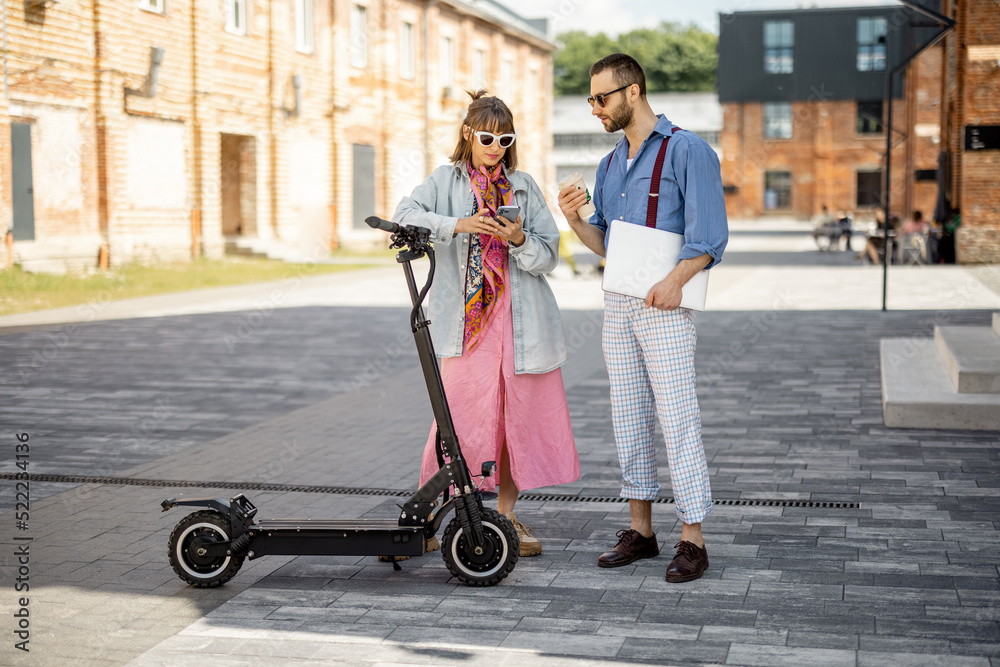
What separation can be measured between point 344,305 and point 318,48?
1399cm

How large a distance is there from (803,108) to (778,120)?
1.34 m

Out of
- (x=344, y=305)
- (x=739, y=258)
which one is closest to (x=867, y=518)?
(x=344, y=305)

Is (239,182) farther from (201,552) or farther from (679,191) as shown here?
(679,191)

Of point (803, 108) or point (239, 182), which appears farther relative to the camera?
point (803, 108)

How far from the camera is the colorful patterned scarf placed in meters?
4.45

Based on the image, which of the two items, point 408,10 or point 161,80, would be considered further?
point 408,10

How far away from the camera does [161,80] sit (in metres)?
22.1

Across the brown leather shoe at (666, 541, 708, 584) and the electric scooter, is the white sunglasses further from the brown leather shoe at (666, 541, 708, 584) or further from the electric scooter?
the brown leather shoe at (666, 541, 708, 584)

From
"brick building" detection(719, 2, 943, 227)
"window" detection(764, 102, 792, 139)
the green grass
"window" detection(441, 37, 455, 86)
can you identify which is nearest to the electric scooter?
the green grass

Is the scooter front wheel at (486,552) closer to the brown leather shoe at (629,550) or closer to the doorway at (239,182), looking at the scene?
the brown leather shoe at (629,550)

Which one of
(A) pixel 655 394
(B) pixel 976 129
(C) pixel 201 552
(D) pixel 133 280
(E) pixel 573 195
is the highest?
(B) pixel 976 129

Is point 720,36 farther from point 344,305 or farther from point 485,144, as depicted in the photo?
point 485,144

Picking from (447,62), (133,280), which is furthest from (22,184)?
(447,62)

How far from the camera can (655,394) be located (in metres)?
4.35
